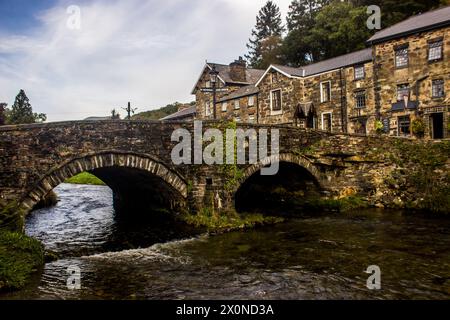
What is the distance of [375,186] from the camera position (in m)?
19.0

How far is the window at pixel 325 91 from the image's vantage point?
3110 centimetres

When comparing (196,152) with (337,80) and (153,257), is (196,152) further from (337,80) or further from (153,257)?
(337,80)

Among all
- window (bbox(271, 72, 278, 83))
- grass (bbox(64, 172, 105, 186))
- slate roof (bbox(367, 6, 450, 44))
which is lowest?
grass (bbox(64, 172, 105, 186))

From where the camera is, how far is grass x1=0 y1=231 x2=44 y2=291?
8.17 metres

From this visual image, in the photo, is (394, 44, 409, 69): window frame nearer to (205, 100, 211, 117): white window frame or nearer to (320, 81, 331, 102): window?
(320, 81, 331, 102): window

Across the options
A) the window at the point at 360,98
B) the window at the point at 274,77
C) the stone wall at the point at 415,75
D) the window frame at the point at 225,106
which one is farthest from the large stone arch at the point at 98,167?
the window frame at the point at 225,106

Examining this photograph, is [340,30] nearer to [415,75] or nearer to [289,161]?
[415,75]

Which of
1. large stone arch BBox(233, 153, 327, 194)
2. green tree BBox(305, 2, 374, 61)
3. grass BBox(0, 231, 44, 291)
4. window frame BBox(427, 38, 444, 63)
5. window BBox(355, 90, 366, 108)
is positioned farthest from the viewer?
green tree BBox(305, 2, 374, 61)

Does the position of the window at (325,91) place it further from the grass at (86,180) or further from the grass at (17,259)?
the grass at (17,259)

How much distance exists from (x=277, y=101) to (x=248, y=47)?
41397mm

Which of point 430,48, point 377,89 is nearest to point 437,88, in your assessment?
point 430,48

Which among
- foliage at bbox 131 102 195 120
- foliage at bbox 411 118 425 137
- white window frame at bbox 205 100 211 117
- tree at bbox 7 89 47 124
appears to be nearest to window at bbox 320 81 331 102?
foliage at bbox 411 118 425 137

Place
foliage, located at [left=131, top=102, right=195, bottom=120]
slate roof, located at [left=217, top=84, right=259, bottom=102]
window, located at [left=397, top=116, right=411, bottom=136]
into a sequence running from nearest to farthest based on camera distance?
1. window, located at [left=397, top=116, right=411, bottom=136]
2. slate roof, located at [left=217, top=84, right=259, bottom=102]
3. foliage, located at [left=131, top=102, right=195, bottom=120]
